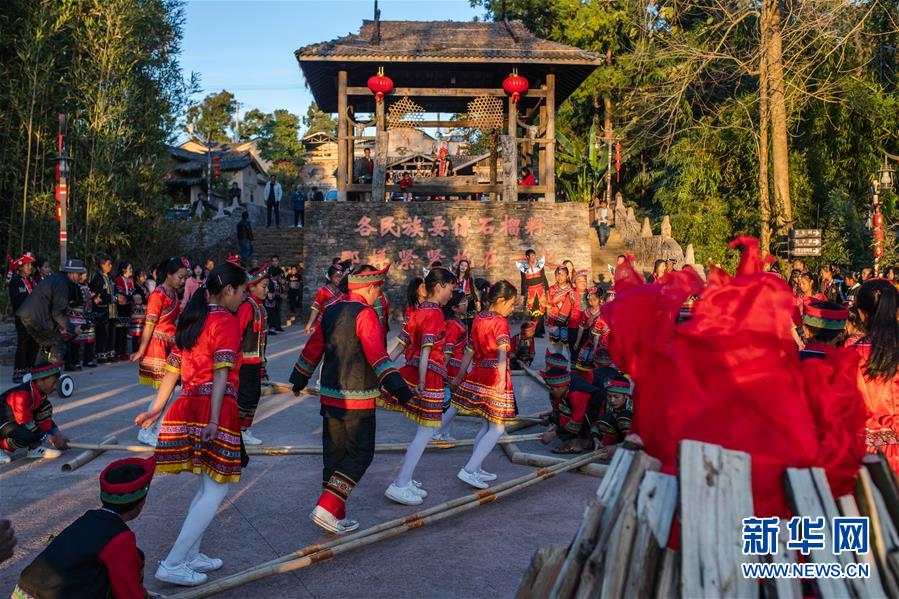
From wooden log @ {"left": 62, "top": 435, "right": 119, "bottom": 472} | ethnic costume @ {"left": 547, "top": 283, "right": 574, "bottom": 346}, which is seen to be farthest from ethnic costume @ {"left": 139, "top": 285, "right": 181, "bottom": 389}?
ethnic costume @ {"left": 547, "top": 283, "right": 574, "bottom": 346}

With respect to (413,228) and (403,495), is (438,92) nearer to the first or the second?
(413,228)

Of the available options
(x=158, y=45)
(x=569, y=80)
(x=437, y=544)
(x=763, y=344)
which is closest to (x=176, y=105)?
(x=158, y=45)

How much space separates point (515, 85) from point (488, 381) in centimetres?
1471

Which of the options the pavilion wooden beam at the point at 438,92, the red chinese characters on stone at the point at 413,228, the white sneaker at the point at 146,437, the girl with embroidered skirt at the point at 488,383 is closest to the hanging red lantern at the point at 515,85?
the pavilion wooden beam at the point at 438,92

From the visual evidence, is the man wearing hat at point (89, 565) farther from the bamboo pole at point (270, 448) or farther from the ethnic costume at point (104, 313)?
the ethnic costume at point (104, 313)

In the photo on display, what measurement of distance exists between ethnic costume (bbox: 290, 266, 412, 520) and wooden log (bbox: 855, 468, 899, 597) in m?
2.75

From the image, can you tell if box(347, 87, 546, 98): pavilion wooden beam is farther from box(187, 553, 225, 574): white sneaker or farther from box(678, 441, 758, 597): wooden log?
box(678, 441, 758, 597): wooden log

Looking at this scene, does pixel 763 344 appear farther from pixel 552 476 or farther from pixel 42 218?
pixel 42 218

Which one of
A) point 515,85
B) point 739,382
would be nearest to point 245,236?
point 515,85

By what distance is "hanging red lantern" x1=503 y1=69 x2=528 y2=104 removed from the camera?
1923 centimetres

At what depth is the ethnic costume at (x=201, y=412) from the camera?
4.25 meters

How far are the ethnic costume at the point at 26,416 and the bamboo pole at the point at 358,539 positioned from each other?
3.35 meters

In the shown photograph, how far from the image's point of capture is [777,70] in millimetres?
17625

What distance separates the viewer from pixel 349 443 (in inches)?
188
